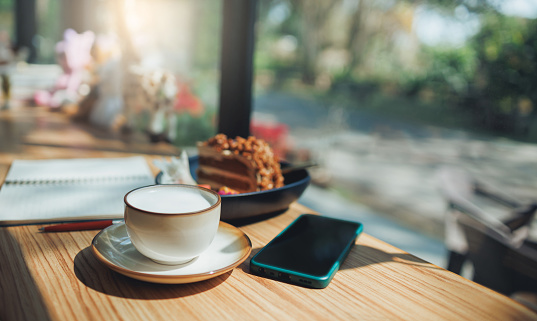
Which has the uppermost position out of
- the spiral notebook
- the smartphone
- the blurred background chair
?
the smartphone

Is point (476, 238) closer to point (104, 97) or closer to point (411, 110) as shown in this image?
point (104, 97)

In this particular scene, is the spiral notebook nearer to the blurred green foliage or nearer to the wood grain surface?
the wood grain surface

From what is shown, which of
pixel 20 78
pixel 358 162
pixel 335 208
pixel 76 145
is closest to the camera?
pixel 76 145

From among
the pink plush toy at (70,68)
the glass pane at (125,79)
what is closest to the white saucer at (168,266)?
the glass pane at (125,79)

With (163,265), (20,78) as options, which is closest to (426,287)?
(163,265)

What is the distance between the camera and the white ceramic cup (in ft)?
1.52

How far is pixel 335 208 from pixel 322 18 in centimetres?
366

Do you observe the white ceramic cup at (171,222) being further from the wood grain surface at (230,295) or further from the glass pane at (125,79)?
the glass pane at (125,79)

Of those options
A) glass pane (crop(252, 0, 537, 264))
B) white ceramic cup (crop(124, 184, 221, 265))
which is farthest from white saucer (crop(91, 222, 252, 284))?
glass pane (crop(252, 0, 537, 264))

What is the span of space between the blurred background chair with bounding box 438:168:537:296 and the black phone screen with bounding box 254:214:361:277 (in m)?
0.82

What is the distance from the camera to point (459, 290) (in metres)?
0.54

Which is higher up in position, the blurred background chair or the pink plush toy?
the pink plush toy

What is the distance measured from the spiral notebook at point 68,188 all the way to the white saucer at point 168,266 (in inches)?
6.1

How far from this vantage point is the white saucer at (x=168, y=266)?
487mm
